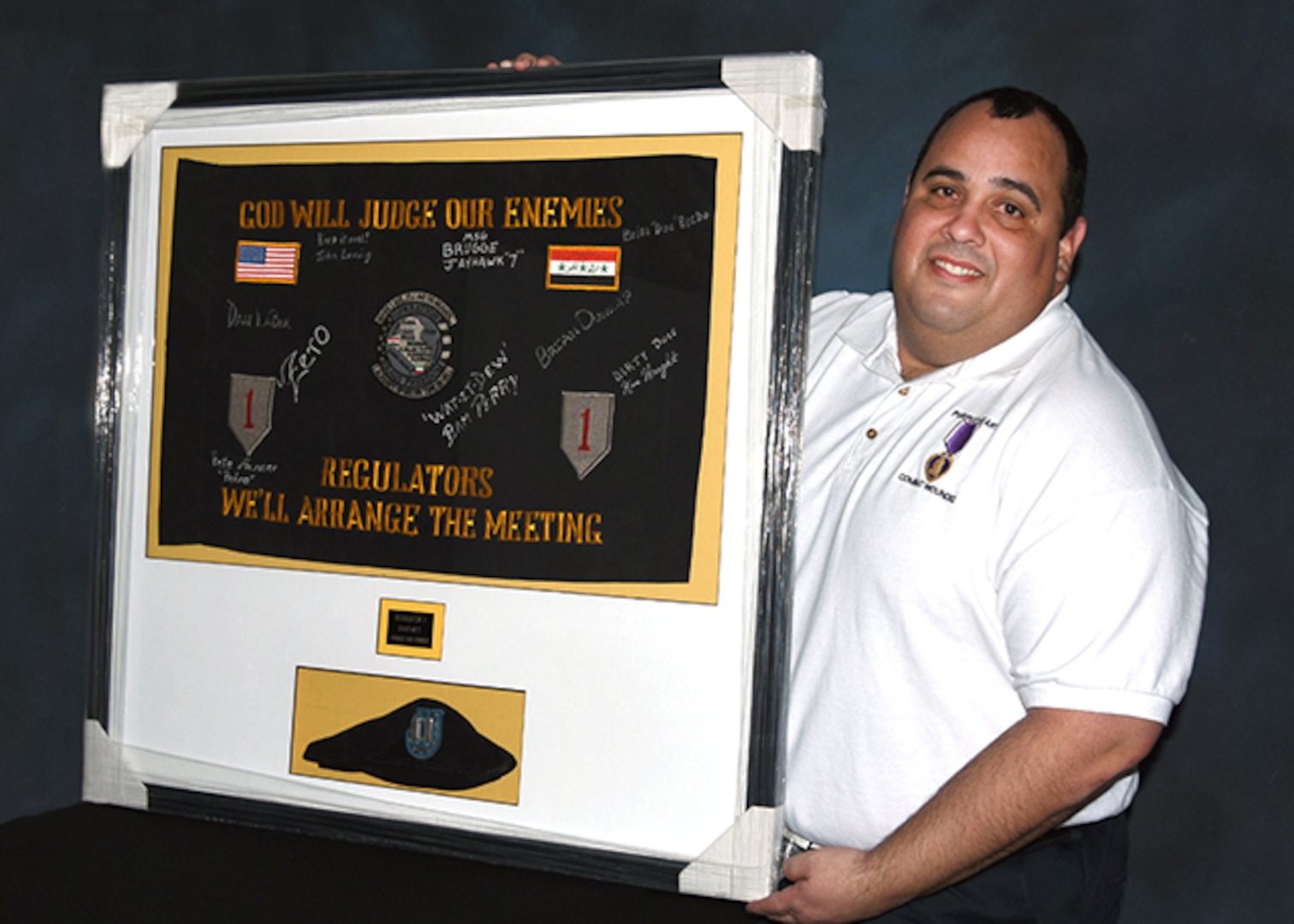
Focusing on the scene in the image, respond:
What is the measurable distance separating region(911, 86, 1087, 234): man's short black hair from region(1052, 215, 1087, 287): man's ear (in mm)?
10

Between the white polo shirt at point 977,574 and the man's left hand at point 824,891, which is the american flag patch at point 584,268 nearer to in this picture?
the white polo shirt at point 977,574

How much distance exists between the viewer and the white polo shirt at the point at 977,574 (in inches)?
51.7

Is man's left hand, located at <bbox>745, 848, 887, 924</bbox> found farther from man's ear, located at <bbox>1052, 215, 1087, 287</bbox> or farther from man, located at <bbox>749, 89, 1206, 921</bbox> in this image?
man's ear, located at <bbox>1052, 215, 1087, 287</bbox>

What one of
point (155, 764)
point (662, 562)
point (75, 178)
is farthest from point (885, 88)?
point (75, 178)

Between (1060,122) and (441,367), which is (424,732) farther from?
(1060,122)

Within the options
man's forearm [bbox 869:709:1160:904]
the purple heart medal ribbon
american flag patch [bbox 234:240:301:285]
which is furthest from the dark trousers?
american flag patch [bbox 234:240:301:285]

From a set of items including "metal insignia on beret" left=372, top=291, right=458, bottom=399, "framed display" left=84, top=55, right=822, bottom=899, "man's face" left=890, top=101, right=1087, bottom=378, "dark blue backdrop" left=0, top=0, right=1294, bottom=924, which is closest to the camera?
"framed display" left=84, top=55, right=822, bottom=899

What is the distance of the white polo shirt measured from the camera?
1312 mm

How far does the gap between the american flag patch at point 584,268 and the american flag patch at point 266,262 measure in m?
0.35

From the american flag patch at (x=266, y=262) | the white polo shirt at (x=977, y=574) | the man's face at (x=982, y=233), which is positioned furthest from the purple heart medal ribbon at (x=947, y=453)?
the american flag patch at (x=266, y=262)

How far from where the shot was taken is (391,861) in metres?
1.37

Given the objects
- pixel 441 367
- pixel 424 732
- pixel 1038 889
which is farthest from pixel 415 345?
pixel 1038 889

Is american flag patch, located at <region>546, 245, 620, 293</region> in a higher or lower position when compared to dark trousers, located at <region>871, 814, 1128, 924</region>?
higher

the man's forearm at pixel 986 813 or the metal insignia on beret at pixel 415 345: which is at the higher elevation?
the metal insignia on beret at pixel 415 345
